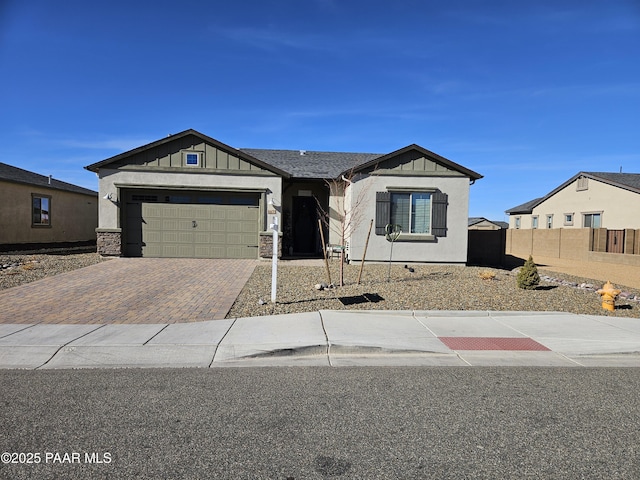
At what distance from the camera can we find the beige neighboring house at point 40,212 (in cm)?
1767

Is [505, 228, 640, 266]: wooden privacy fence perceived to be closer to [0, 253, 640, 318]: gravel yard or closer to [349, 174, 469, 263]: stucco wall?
[349, 174, 469, 263]: stucco wall

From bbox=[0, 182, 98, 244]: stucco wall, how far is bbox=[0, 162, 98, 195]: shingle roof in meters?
0.22

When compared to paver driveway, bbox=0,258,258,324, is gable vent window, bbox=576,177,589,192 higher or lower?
higher

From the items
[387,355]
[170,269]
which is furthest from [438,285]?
[170,269]

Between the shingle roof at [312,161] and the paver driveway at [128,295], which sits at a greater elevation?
the shingle roof at [312,161]

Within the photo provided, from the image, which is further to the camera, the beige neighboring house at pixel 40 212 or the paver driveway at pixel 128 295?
the beige neighboring house at pixel 40 212

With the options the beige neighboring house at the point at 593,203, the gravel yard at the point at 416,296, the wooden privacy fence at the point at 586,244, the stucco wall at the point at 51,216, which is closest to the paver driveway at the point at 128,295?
the gravel yard at the point at 416,296

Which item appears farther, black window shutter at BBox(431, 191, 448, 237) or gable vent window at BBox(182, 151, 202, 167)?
gable vent window at BBox(182, 151, 202, 167)

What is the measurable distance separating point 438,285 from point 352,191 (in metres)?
5.75

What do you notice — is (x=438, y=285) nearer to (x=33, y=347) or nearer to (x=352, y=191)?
(x=352, y=191)

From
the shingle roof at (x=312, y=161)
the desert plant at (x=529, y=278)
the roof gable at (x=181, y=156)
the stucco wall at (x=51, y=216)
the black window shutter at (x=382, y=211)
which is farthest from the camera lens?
the stucco wall at (x=51, y=216)

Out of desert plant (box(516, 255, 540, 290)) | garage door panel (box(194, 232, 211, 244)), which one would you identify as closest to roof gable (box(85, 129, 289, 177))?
garage door panel (box(194, 232, 211, 244))

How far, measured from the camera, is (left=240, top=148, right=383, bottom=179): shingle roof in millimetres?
17369

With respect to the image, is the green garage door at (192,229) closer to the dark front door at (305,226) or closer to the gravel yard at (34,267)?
the gravel yard at (34,267)
